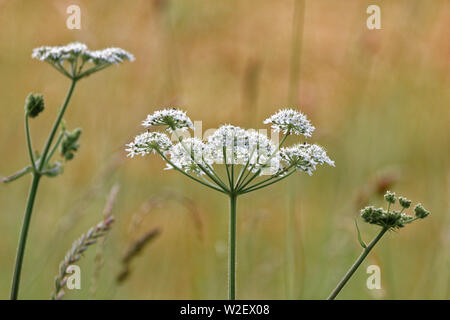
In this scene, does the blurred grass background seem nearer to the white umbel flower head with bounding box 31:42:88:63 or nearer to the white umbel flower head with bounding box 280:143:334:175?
the white umbel flower head with bounding box 31:42:88:63

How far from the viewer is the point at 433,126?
6.60 metres

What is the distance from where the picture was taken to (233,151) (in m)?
1.41

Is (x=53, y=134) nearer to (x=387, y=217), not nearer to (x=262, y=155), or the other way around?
(x=262, y=155)

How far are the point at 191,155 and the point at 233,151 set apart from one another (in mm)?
109

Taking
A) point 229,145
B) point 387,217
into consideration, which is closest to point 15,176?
point 229,145

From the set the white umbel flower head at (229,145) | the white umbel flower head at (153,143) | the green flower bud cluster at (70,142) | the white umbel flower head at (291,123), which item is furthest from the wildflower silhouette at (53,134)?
the white umbel flower head at (291,123)

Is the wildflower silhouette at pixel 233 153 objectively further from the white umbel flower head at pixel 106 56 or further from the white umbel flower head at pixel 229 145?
the white umbel flower head at pixel 106 56

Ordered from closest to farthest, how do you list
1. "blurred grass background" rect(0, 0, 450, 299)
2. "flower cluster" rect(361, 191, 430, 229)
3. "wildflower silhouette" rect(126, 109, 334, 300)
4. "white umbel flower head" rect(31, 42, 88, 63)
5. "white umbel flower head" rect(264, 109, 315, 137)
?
1. "flower cluster" rect(361, 191, 430, 229)
2. "wildflower silhouette" rect(126, 109, 334, 300)
3. "white umbel flower head" rect(264, 109, 315, 137)
4. "white umbel flower head" rect(31, 42, 88, 63)
5. "blurred grass background" rect(0, 0, 450, 299)

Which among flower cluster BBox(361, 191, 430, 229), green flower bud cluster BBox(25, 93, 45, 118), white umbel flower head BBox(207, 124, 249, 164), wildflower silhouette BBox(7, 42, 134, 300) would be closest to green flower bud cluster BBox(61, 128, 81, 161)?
wildflower silhouette BBox(7, 42, 134, 300)

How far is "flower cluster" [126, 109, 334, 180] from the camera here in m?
1.40
